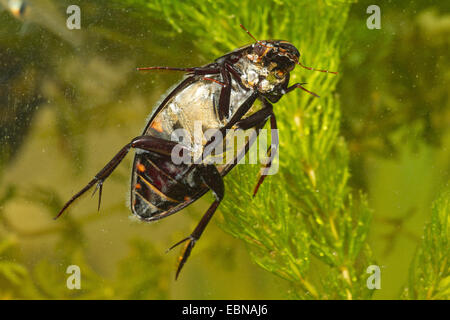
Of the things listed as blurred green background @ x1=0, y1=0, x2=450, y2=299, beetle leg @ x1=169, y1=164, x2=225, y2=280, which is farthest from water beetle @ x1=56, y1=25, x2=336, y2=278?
blurred green background @ x1=0, y1=0, x2=450, y2=299

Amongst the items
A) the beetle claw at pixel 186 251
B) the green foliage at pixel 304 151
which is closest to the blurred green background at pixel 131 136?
the green foliage at pixel 304 151

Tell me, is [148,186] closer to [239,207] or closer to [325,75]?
[239,207]

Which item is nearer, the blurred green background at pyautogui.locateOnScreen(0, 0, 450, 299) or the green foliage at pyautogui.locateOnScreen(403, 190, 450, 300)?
the green foliage at pyautogui.locateOnScreen(403, 190, 450, 300)

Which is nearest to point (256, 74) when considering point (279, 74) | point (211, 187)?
point (279, 74)

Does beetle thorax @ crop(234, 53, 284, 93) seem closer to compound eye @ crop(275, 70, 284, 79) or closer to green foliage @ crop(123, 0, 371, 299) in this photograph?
compound eye @ crop(275, 70, 284, 79)
